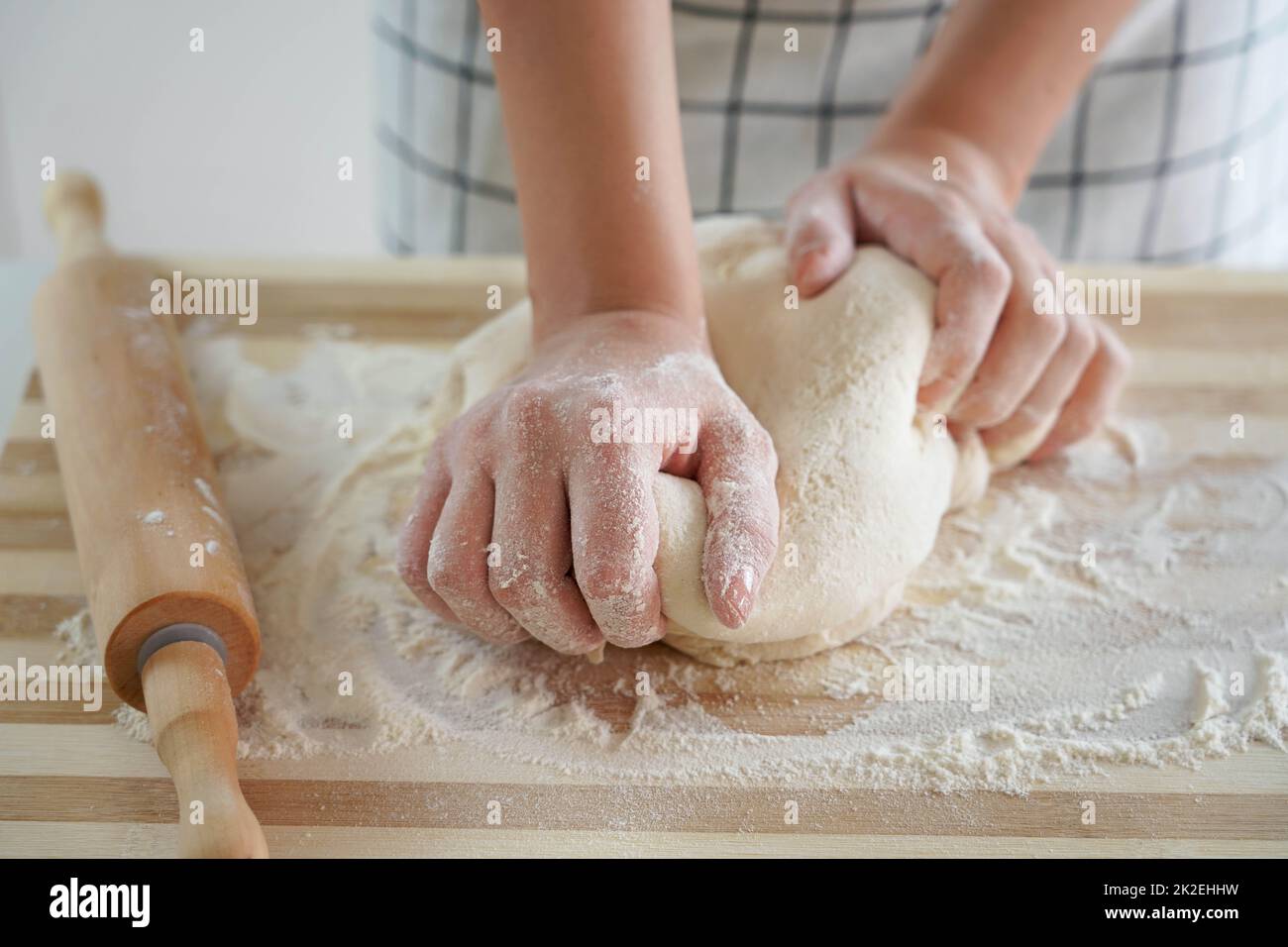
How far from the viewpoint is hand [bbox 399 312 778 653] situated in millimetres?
1031

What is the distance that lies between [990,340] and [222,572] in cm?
86

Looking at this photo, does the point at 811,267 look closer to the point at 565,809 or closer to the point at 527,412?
the point at 527,412

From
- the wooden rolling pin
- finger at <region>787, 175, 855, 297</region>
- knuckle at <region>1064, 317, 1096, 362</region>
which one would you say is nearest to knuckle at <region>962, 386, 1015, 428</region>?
knuckle at <region>1064, 317, 1096, 362</region>

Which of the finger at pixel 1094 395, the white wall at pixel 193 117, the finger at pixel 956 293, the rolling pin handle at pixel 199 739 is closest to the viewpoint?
the rolling pin handle at pixel 199 739

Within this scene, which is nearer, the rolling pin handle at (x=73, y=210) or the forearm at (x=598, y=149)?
the forearm at (x=598, y=149)

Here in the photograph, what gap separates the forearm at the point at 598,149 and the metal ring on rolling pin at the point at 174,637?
1.51 ft

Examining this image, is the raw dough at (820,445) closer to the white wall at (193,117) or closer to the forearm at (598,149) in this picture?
the forearm at (598,149)

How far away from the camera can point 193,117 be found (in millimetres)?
3332

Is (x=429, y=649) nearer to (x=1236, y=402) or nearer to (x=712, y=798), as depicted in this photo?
(x=712, y=798)

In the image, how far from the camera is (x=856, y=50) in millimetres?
1768

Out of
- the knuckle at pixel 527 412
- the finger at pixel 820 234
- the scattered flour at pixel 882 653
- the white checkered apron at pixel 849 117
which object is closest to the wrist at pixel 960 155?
the finger at pixel 820 234

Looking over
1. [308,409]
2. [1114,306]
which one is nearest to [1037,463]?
[1114,306]

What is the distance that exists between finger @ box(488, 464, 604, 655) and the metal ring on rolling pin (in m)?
0.26

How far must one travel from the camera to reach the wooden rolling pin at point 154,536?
3.25 feet
